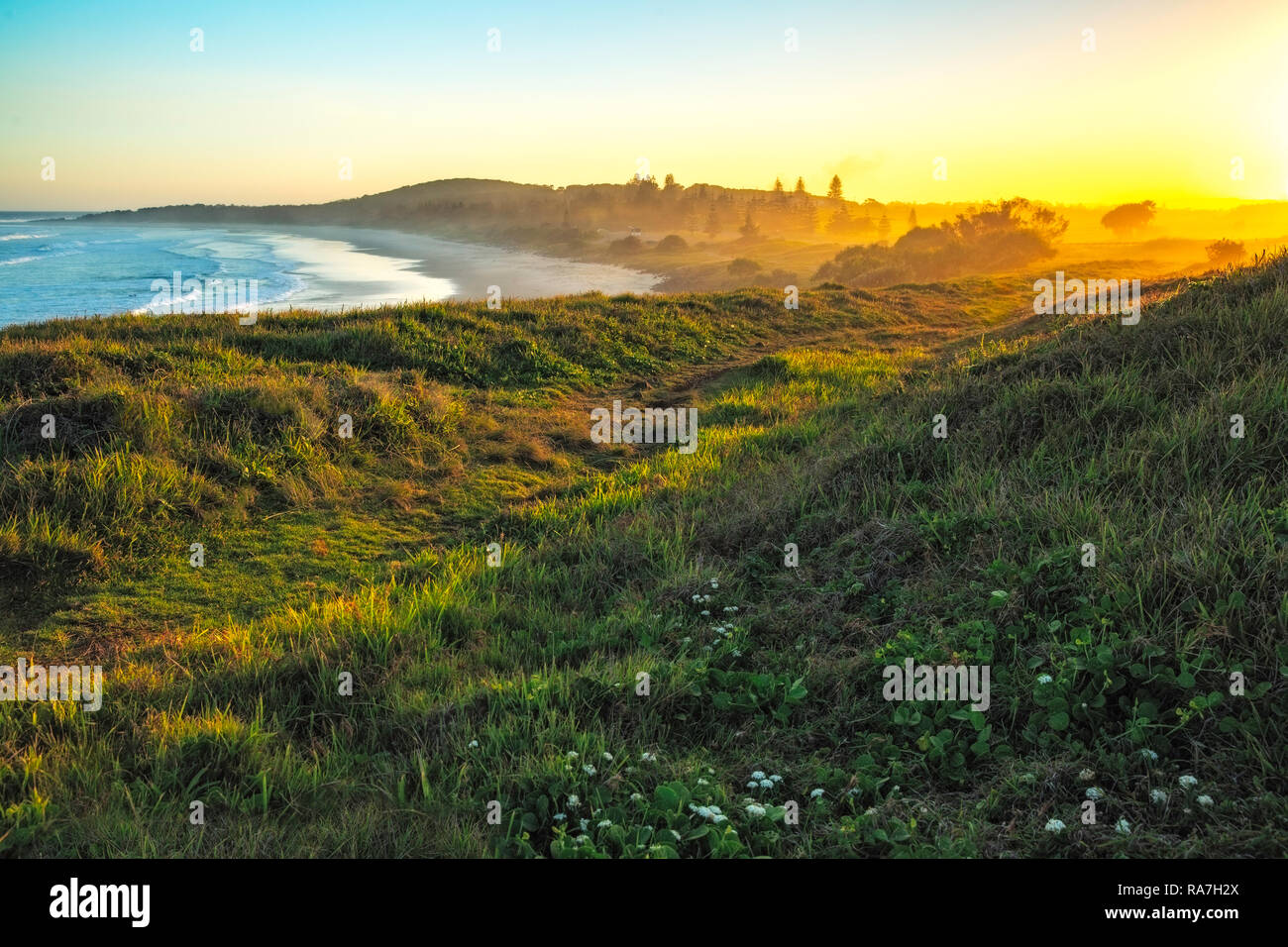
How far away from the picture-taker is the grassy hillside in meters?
3.42

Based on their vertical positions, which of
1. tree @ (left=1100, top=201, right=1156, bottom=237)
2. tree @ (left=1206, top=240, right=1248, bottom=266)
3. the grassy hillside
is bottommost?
the grassy hillside

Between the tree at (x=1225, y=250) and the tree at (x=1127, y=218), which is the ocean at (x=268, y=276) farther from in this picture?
the tree at (x=1127, y=218)

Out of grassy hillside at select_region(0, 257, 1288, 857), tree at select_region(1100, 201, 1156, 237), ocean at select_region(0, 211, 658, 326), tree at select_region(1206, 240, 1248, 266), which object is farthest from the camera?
tree at select_region(1100, 201, 1156, 237)

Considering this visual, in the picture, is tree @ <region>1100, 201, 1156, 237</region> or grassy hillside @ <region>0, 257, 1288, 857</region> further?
tree @ <region>1100, 201, 1156, 237</region>

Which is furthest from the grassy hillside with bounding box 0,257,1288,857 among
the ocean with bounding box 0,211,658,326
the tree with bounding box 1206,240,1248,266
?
the tree with bounding box 1206,240,1248,266

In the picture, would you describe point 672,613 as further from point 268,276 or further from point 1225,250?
point 1225,250

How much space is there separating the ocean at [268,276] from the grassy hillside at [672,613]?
20.6m

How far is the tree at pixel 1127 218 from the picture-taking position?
8850 centimetres

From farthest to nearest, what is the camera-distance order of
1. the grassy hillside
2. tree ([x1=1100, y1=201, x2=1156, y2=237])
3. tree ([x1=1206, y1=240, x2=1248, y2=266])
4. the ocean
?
tree ([x1=1100, y1=201, x2=1156, y2=237])
tree ([x1=1206, y1=240, x2=1248, y2=266])
the ocean
the grassy hillside

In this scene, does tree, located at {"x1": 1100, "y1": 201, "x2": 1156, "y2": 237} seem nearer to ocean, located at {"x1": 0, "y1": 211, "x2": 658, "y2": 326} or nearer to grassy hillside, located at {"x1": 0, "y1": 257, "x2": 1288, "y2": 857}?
ocean, located at {"x1": 0, "y1": 211, "x2": 658, "y2": 326}

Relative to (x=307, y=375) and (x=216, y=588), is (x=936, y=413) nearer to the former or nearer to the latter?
(x=216, y=588)

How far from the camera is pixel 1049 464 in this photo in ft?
21.6

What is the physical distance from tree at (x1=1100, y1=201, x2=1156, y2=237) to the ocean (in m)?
61.5
